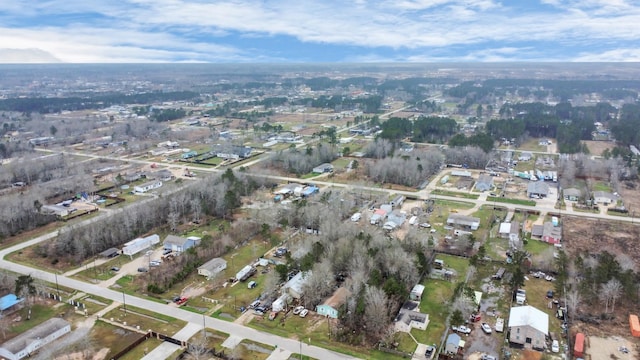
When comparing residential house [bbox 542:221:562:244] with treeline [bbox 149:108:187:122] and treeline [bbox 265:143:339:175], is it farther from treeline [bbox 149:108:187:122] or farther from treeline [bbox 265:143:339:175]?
treeline [bbox 149:108:187:122]

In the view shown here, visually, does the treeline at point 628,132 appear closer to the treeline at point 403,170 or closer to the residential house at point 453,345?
the treeline at point 403,170

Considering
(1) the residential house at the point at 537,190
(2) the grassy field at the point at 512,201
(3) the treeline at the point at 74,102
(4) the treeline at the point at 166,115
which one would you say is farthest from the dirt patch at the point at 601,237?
(3) the treeline at the point at 74,102

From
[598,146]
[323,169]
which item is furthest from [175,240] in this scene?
[598,146]

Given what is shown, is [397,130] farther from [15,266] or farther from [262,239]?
[15,266]

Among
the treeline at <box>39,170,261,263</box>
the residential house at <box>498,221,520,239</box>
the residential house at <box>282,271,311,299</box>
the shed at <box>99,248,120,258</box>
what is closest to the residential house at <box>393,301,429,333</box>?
the residential house at <box>282,271,311,299</box>

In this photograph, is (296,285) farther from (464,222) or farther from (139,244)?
(464,222)

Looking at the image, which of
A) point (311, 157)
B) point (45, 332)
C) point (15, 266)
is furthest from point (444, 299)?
point (311, 157)
